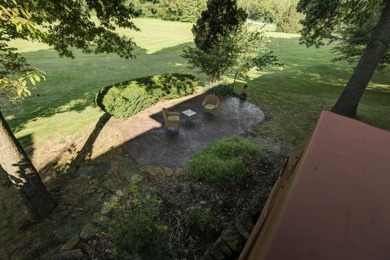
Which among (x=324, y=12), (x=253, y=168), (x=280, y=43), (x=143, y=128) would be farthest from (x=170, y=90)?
(x=280, y=43)

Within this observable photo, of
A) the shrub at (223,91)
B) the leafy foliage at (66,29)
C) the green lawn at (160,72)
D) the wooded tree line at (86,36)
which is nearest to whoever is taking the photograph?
the wooded tree line at (86,36)

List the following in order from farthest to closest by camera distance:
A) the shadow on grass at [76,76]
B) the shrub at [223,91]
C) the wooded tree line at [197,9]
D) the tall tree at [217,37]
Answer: the wooded tree line at [197,9]
the shadow on grass at [76,76]
the shrub at [223,91]
the tall tree at [217,37]

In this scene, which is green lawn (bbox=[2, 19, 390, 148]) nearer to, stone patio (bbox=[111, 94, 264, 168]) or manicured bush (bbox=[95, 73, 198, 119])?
stone patio (bbox=[111, 94, 264, 168])

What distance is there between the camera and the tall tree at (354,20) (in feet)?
27.4

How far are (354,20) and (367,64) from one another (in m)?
3.07

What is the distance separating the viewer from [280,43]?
122 feet

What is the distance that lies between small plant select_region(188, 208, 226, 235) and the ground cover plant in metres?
0.10

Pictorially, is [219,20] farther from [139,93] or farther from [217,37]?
[139,93]

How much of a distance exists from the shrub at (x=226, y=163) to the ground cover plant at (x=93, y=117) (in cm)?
33

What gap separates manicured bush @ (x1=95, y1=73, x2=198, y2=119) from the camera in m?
10.1

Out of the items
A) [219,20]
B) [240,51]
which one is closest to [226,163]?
[240,51]

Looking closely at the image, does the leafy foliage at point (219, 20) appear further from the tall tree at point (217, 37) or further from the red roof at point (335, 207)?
the red roof at point (335, 207)

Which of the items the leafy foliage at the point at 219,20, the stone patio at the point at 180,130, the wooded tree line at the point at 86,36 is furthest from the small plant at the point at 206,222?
the leafy foliage at the point at 219,20

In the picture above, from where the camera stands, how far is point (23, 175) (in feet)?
19.4
